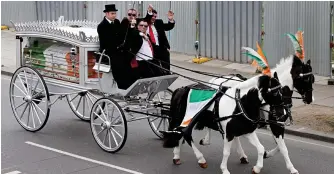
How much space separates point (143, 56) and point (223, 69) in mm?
7602

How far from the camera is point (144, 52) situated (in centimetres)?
970

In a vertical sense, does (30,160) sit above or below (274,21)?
below

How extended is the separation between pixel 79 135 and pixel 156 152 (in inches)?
67.7

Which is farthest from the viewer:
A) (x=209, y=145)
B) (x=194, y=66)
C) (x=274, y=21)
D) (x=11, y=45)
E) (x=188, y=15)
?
(x=11, y=45)

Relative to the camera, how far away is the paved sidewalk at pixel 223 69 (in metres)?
10.9

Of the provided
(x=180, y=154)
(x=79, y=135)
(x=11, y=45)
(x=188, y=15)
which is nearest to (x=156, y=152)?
(x=180, y=154)

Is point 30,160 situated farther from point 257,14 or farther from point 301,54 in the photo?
point 257,14

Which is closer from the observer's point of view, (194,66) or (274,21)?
(274,21)

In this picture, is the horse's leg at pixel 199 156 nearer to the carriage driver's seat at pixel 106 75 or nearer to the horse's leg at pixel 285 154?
the horse's leg at pixel 285 154

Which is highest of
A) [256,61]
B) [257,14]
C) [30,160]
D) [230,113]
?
[257,14]

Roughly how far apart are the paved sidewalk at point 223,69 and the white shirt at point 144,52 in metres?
3.16

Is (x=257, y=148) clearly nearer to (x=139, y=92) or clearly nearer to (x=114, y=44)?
(x=139, y=92)

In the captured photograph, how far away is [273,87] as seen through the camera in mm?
7605

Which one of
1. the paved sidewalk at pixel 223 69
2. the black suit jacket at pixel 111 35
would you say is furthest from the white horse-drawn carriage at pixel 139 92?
the paved sidewalk at pixel 223 69
